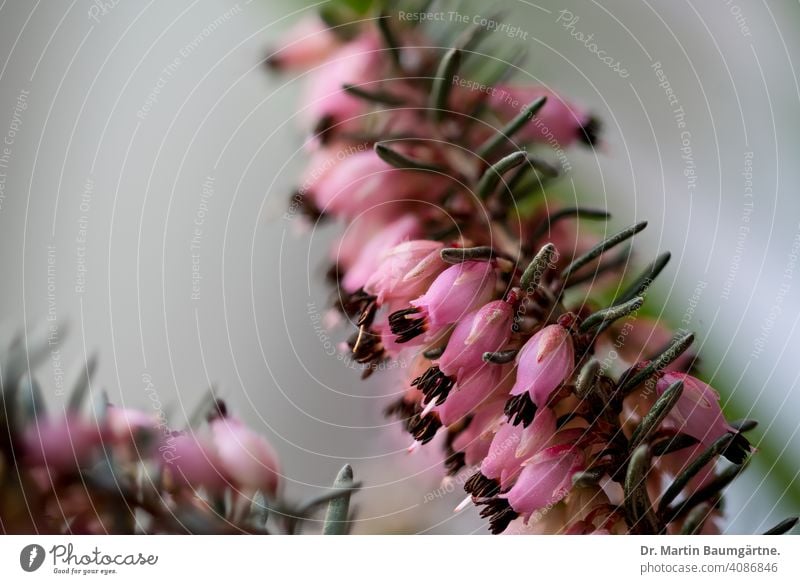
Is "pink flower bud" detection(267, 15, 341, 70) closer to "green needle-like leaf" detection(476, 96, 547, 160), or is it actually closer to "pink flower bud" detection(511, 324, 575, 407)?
"green needle-like leaf" detection(476, 96, 547, 160)

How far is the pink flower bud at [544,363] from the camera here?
2.16ft

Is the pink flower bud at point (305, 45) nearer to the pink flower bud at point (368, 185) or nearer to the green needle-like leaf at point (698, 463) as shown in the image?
the pink flower bud at point (368, 185)

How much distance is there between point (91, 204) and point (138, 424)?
27 cm

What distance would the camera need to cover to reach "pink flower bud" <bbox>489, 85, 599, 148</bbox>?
80 centimetres

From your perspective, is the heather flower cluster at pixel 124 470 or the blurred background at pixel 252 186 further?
the blurred background at pixel 252 186

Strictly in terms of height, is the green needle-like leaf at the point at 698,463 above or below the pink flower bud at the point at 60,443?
above

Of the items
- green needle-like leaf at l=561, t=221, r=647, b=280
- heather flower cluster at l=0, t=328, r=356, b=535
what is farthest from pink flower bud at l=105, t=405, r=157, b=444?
green needle-like leaf at l=561, t=221, r=647, b=280

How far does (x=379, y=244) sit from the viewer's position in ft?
2.55

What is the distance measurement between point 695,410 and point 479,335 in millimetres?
203

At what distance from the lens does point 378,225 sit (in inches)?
30.9
